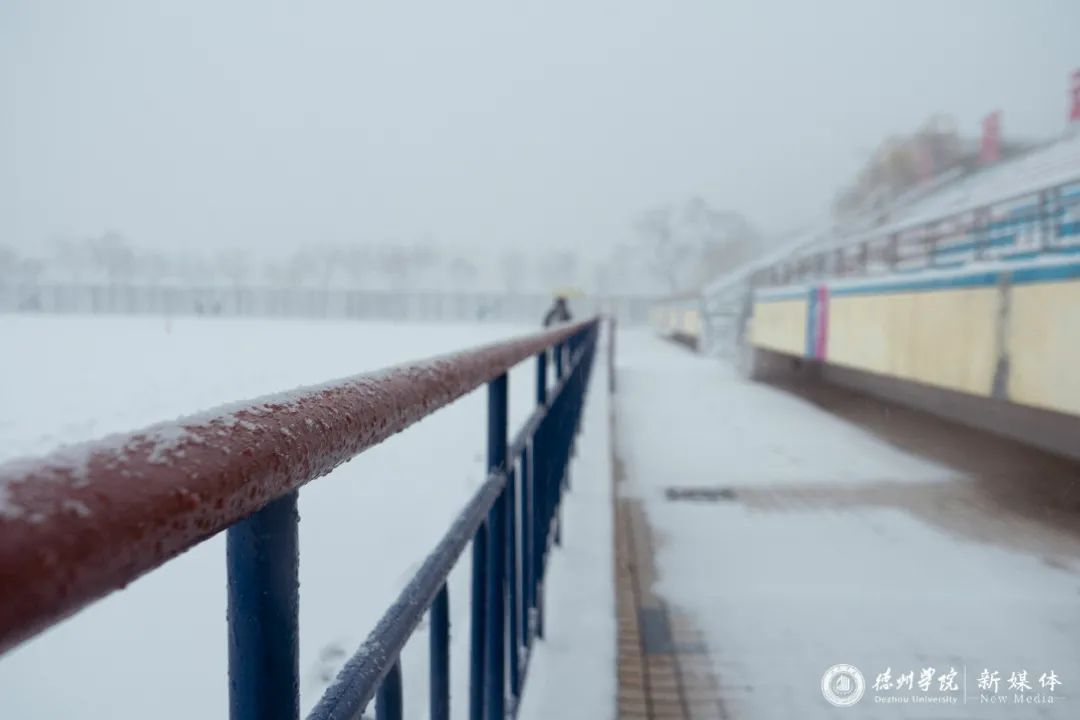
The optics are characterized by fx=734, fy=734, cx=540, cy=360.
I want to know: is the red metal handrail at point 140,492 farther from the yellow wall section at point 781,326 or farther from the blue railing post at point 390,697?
the yellow wall section at point 781,326

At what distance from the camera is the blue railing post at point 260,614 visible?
0.53 meters

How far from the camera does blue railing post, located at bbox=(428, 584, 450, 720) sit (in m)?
1.12

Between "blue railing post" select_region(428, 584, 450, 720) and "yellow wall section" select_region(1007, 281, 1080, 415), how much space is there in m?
4.45

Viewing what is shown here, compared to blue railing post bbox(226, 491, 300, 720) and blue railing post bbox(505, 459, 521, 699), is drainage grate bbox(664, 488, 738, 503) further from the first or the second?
blue railing post bbox(226, 491, 300, 720)

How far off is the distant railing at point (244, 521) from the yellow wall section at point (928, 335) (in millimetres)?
5179

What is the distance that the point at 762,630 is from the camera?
2.94 meters


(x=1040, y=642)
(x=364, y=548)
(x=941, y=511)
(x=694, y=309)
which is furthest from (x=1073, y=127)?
(x=364, y=548)

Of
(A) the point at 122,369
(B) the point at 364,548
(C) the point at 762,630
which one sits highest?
(A) the point at 122,369

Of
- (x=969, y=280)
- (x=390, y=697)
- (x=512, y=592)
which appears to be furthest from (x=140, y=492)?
(x=969, y=280)

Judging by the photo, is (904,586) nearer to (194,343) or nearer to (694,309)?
(194,343)

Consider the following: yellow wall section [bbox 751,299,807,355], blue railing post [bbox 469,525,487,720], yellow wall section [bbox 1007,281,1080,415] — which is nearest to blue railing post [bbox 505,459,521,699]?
blue railing post [bbox 469,525,487,720]

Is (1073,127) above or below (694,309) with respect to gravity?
above

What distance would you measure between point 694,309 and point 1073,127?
14.0 meters

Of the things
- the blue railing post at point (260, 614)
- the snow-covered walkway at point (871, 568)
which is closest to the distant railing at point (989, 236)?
the snow-covered walkway at point (871, 568)
